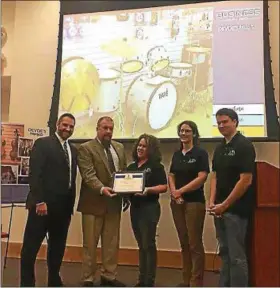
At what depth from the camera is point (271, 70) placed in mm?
4492

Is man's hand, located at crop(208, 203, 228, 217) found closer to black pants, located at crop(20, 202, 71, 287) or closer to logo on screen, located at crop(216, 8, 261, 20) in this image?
black pants, located at crop(20, 202, 71, 287)

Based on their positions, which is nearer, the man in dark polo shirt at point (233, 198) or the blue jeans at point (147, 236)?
the man in dark polo shirt at point (233, 198)

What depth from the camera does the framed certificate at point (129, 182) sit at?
339 centimetres

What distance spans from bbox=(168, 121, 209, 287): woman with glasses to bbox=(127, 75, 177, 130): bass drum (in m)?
1.32

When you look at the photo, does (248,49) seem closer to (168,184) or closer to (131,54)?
(131,54)

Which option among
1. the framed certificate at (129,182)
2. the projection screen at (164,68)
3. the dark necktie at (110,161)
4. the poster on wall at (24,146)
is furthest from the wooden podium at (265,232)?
the poster on wall at (24,146)

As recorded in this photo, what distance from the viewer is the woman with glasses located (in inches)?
132

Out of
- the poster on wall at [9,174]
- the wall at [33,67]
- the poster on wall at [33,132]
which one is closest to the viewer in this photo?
the poster on wall at [9,174]

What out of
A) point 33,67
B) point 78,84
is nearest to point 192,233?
point 78,84

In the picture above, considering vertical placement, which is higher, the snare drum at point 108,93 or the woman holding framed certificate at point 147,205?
the snare drum at point 108,93

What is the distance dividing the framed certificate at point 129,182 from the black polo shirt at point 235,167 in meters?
0.65

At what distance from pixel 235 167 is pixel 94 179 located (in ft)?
3.89

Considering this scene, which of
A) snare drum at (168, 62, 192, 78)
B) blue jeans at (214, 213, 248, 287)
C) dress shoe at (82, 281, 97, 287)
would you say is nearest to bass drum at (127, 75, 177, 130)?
snare drum at (168, 62, 192, 78)

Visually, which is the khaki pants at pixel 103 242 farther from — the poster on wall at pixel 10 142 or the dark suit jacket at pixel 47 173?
the poster on wall at pixel 10 142
